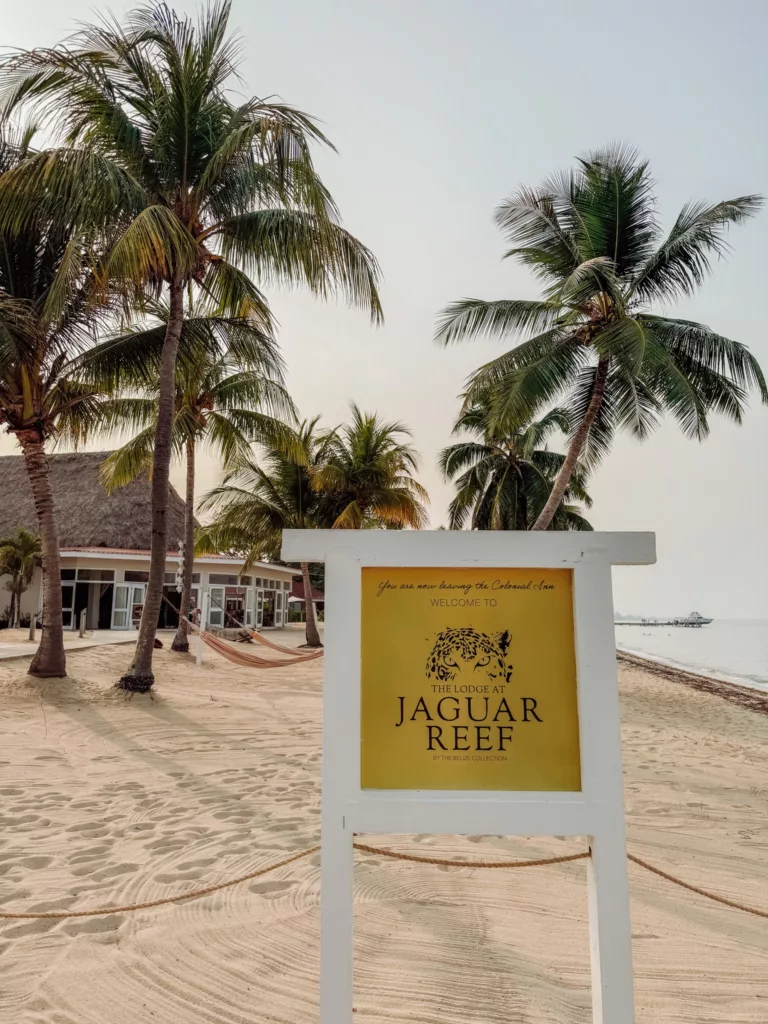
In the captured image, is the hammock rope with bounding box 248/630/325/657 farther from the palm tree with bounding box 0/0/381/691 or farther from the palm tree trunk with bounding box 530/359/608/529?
the palm tree trunk with bounding box 530/359/608/529

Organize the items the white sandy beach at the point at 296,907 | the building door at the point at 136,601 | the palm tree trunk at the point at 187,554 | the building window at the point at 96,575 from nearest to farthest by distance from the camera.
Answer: the white sandy beach at the point at 296,907 < the palm tree trunk at the point at 187,554 < the building window at the point at 96,575 < the building door at the point at 136,601

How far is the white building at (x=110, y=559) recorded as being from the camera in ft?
63.4

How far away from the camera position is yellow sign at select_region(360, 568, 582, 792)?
1.70m

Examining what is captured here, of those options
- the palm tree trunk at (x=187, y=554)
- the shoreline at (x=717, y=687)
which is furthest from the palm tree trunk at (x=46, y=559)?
the shoreline at (x=717, y=687)

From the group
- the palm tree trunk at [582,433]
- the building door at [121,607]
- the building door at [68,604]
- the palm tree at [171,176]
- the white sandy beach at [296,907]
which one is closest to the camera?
the white sandy beach at [296,907]

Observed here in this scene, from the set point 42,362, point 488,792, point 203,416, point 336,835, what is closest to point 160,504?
point 42,362

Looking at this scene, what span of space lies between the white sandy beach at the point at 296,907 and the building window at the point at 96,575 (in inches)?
581

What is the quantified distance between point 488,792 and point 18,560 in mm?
18670

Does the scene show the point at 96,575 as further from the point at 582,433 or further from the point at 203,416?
the point at 582,433

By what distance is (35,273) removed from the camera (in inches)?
331

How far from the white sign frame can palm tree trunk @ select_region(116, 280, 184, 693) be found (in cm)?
699

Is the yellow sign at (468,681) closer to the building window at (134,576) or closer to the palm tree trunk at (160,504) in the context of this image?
the palm tree trunk at (160,504)

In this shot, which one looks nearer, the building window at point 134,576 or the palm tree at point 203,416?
the palm tree at point 203,416

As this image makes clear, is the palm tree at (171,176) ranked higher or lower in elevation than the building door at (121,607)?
higher
